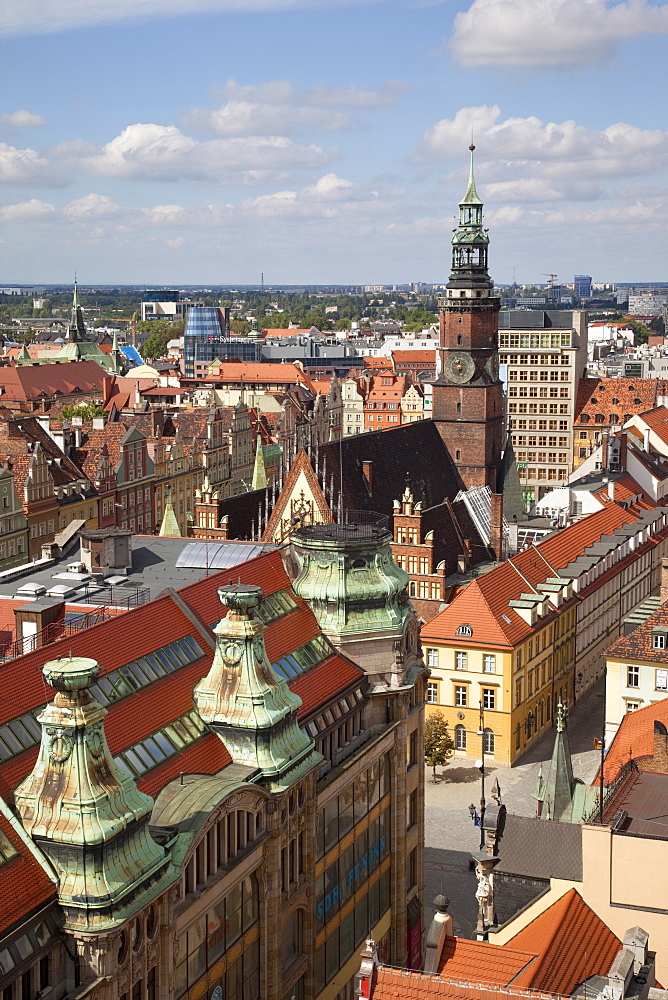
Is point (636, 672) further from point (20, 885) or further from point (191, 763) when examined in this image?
point (20, 885)

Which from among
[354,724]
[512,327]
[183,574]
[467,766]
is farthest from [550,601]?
[512,327]

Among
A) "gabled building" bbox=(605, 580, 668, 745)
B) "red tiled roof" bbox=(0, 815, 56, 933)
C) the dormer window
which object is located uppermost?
"red tiled roof" bbox=(0, 815, 56, 933)

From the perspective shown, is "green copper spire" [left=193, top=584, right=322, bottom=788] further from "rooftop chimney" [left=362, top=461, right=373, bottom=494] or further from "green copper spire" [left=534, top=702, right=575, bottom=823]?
"rooftop chimney" [left=362, top=461, right=373, bottom=494]

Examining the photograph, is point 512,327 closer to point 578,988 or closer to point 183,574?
point 183,574

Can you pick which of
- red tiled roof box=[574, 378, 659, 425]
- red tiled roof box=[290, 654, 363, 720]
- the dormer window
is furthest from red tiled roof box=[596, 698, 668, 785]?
red tiled roof box=[574, 378, 659, 425]

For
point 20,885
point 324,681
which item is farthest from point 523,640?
point 20,885
